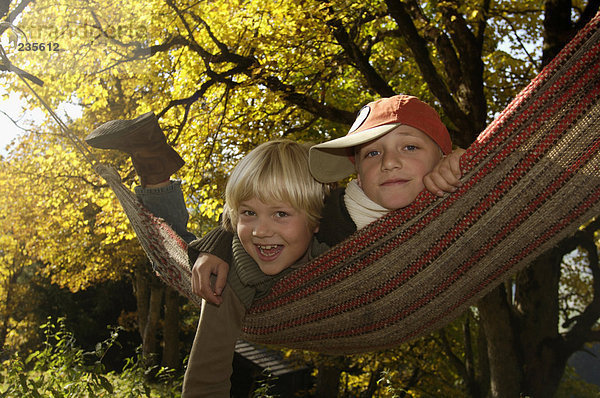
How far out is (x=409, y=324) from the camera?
1496 millimetres

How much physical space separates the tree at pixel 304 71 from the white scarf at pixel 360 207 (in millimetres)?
3059

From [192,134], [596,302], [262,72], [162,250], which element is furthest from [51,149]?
[596,302]

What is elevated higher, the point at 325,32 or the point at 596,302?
the point at 325,32

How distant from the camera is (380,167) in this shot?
1.33 meters

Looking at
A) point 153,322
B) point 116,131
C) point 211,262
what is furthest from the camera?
point 153,322

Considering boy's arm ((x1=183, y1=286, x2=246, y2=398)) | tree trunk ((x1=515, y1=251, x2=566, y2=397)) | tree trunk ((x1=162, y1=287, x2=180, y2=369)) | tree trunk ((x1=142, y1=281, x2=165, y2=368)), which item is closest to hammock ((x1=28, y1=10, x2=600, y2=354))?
boy's arm ((x1=183, y1=286, x2=246, y2=398))

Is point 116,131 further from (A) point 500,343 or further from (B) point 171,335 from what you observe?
(B) point 171,335

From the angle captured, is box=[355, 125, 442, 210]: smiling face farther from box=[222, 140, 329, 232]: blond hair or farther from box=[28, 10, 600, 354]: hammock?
box=[222, 140, 329, 232]: blond hair

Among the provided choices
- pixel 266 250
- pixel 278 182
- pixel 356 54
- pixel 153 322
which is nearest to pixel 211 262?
pixel 266 250

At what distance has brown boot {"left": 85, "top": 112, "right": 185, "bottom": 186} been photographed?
2074 mm

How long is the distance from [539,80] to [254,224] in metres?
0.85

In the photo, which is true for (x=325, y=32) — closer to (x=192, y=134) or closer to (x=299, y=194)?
(x=192, y=134)

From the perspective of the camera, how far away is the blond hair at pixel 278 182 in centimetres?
144

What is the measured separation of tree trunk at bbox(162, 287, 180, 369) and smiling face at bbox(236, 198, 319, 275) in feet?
36.2
